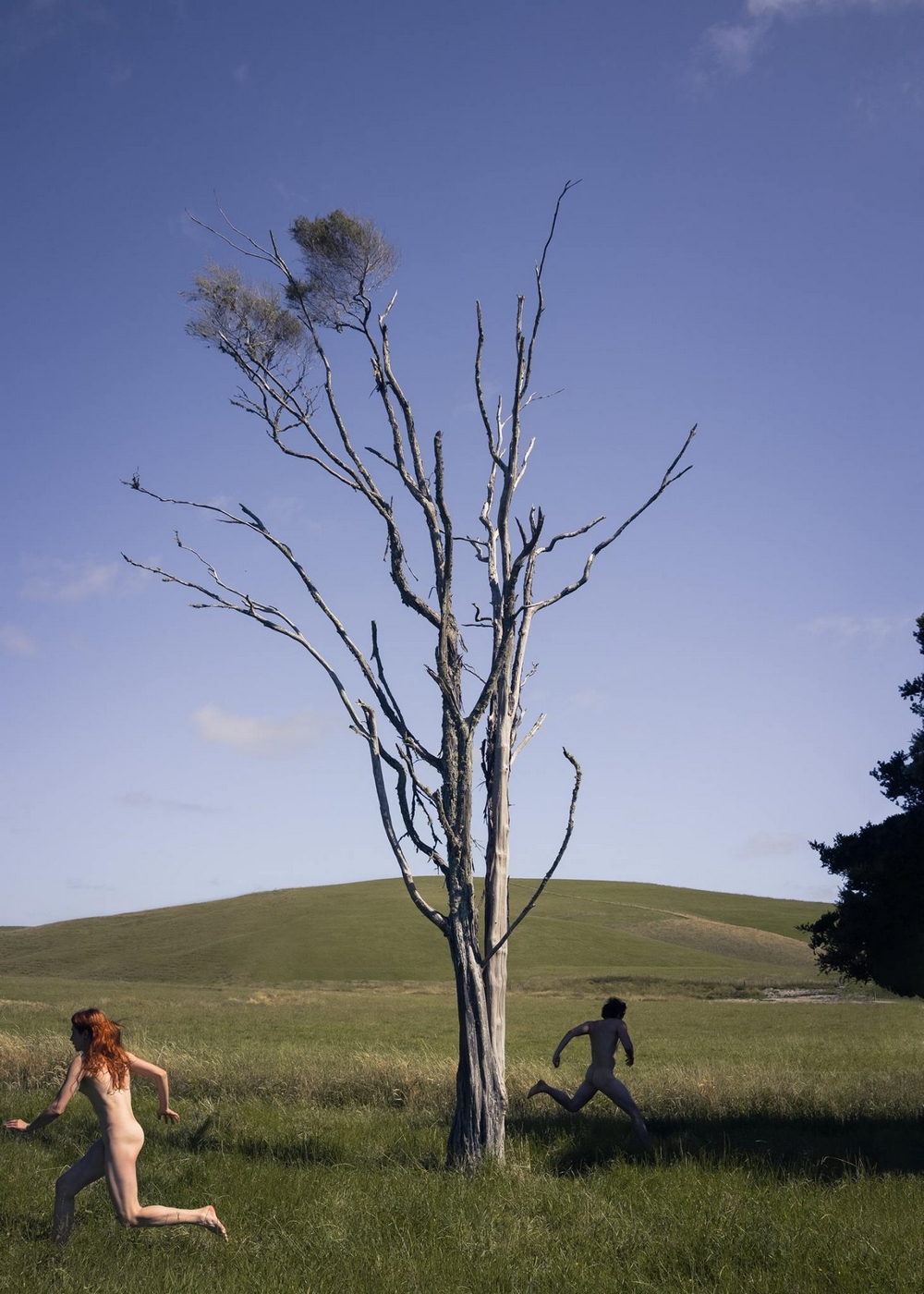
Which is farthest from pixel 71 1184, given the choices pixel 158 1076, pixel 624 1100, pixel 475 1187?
pixel 624 1100

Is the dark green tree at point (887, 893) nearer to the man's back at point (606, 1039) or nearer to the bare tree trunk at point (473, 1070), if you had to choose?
the man's back at point (606, 1039)

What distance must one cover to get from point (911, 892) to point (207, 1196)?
9523 mm

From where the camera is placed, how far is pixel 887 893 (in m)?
13.4

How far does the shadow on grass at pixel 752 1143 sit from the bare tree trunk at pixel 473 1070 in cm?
87

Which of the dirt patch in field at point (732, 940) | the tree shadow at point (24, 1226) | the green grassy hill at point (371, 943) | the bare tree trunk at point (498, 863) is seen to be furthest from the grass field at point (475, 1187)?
the dirt patch in field at point (732, 940)

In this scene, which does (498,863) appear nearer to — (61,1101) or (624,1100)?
(624,1100)

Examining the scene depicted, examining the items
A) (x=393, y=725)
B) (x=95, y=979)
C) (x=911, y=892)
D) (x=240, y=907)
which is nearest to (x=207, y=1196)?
(x=393, y=725)

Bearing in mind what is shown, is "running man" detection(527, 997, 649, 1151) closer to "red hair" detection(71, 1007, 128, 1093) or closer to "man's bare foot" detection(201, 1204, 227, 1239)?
"man's bare foot" detection(201, 1204, 227, 1239)

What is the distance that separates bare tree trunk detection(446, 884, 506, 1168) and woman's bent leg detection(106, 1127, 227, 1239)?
3270 millimetres

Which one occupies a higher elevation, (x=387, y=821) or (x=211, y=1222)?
(x=387, y=821)

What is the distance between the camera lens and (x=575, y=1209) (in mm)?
7824

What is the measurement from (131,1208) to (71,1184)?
0.61m

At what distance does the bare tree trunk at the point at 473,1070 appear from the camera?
9.42 m

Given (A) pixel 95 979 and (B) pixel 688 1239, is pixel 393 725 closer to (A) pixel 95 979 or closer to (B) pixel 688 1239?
(B) pixel 688 1239
